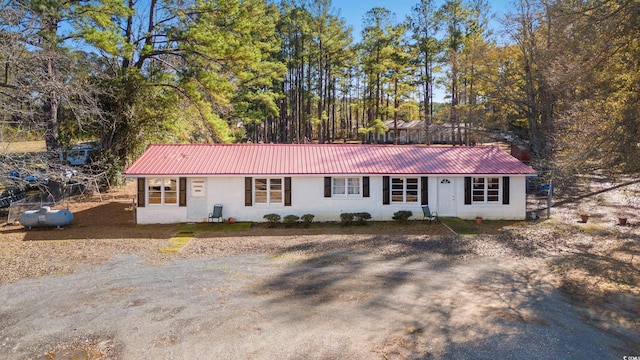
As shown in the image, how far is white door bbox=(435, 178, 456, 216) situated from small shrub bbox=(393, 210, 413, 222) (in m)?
1.59

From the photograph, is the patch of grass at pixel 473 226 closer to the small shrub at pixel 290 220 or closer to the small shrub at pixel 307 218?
the small shrub at pixel 307 218

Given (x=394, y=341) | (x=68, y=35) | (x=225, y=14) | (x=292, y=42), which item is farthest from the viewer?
(x=292, y=42)

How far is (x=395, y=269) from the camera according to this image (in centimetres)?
1091

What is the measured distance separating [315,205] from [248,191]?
3044mm

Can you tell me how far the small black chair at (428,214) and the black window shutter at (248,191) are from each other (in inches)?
306

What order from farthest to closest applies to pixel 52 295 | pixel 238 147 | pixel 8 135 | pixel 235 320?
pixel 238 147 < pixel 8 135 < pixel 52 295 < pixel 235 320

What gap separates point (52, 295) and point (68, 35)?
13.1m

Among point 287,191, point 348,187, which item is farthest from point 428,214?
point 287,191

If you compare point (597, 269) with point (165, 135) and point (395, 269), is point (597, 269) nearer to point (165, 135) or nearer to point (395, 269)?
point (395, 269)

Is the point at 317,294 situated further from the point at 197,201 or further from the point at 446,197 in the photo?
the point at 446,197

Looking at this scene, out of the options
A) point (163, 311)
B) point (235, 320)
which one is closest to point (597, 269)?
point (235, 320)

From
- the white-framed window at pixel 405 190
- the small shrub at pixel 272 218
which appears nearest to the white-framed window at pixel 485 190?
the white-framed window at pixel 405 190

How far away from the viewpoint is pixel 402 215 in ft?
55.9

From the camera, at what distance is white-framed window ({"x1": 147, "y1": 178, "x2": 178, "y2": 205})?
55.2ft
